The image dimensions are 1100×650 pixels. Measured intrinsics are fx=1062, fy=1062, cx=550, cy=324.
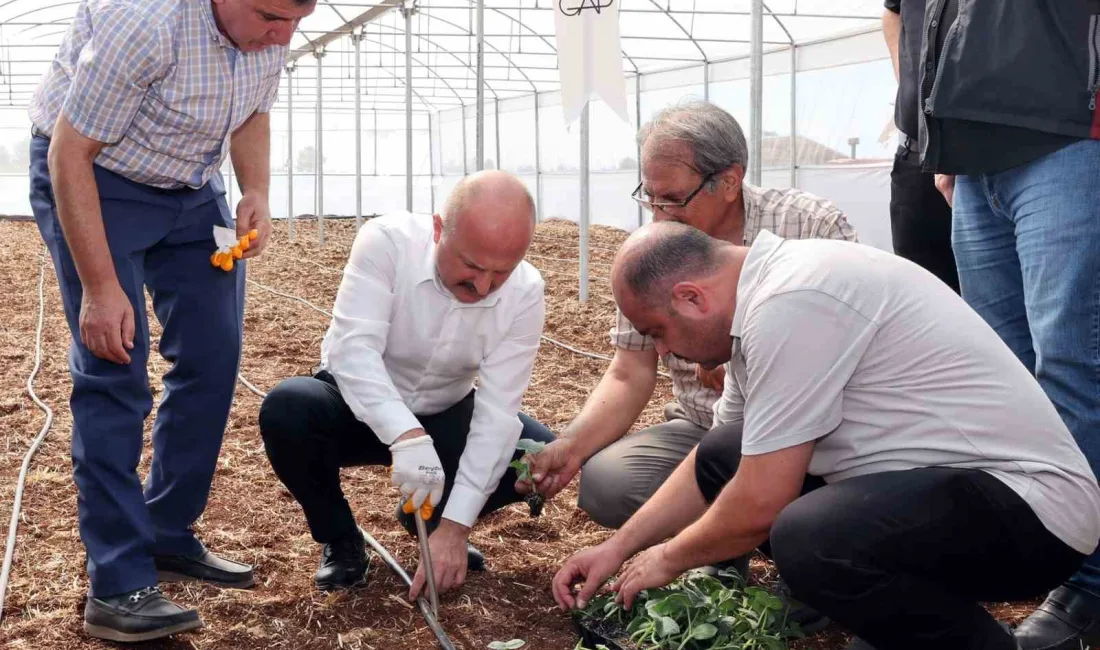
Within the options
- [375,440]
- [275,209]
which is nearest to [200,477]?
[375,440]

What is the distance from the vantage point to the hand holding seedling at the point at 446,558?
251cm

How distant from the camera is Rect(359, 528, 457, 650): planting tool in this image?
2363 mm

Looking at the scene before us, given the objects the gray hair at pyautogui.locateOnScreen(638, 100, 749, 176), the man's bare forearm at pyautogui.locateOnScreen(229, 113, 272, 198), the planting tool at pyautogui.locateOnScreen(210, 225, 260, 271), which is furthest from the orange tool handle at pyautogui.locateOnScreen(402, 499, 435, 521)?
the gray hair at pyautogui.locateOnScreen(638, 100, 749, 176)

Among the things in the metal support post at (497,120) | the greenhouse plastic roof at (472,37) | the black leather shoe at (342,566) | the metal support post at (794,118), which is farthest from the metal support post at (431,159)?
the black leather shoe at (342,566)

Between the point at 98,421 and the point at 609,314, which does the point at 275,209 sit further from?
the point at 98,421

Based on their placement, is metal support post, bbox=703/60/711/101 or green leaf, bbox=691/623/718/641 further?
metal support post, bbox=703/60/711/101

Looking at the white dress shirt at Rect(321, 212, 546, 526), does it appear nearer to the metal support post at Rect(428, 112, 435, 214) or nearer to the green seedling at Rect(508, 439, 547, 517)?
the green seedling at Rect(508, 439, 547, 517)

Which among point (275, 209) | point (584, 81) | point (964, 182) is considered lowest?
point (275, 209)

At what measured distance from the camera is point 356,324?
2.58 metres

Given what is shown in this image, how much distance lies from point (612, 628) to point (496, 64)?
48.4 ft

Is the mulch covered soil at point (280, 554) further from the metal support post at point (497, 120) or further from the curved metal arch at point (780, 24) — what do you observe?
the metal support post at point (497, 120)

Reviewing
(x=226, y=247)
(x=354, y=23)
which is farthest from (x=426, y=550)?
(x=354, y=23)

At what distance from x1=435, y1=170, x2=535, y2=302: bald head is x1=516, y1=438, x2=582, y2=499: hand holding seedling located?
0.48m

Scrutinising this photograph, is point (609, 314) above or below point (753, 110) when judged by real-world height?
below
